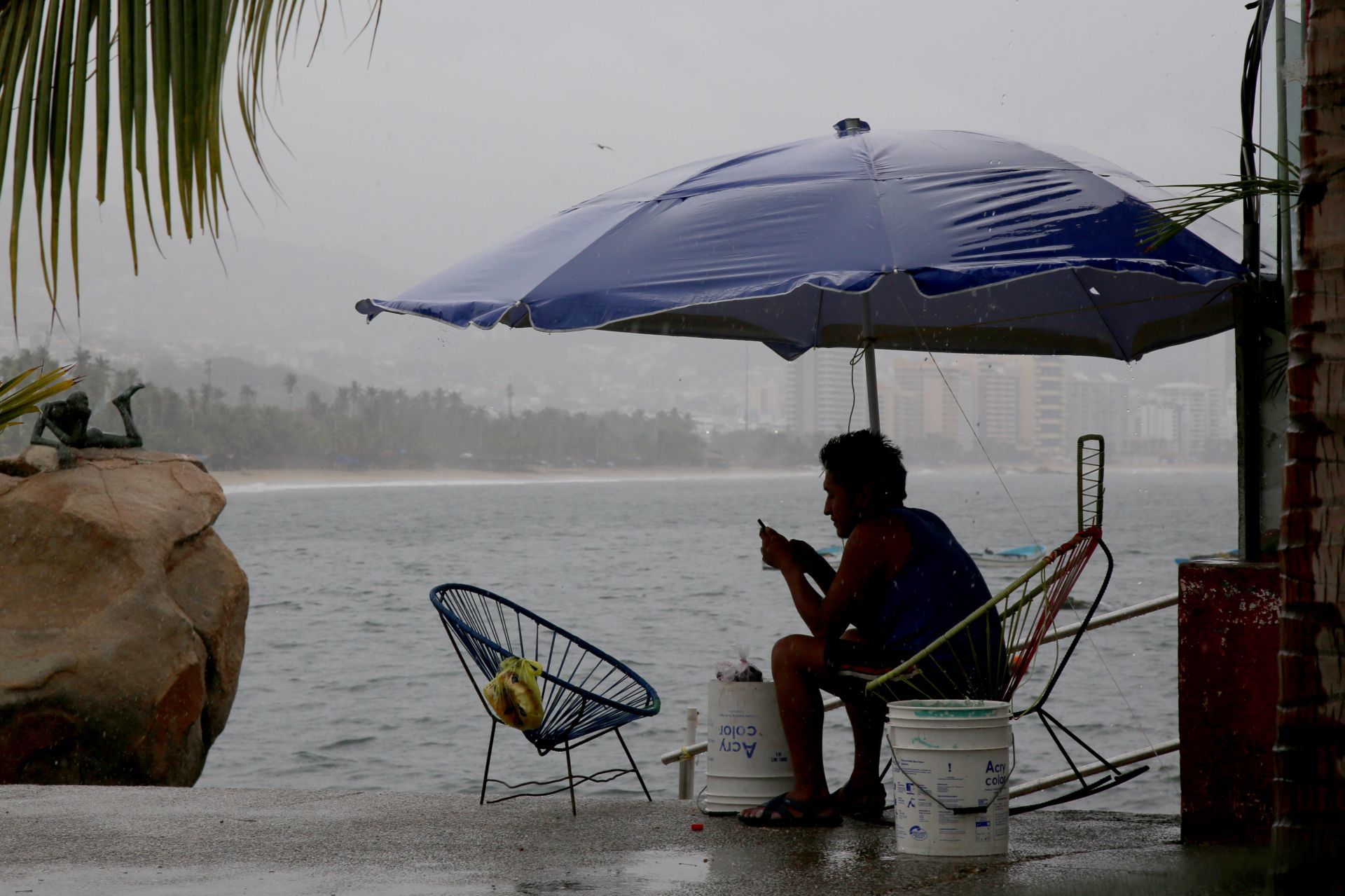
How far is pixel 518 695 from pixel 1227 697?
2125 millimetres

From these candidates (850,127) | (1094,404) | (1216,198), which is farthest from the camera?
(1094,404)

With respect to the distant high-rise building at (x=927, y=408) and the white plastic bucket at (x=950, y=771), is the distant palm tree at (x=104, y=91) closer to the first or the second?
the white plastic bucket at (x=950, y=771)

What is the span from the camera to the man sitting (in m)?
3.94

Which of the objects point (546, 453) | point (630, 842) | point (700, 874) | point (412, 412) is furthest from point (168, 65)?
point (546, 453)

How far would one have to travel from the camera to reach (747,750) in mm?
4309

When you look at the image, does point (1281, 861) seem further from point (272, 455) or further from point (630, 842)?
point (272, 455)

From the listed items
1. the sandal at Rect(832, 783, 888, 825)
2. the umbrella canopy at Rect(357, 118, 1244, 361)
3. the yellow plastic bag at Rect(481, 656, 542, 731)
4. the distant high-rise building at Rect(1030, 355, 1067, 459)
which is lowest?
the sandal at Rect(832, 783, 888, 825)

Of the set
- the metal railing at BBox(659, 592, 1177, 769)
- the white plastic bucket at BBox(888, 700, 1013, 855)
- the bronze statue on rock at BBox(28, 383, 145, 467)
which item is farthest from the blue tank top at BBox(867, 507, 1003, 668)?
the bronze statue on rock at BBox(28, 383, 145, 467)

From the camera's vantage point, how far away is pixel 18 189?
68.1 inches

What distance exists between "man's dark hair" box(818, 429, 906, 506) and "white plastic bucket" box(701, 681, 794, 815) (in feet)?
2.33

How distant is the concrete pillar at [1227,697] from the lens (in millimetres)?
3654

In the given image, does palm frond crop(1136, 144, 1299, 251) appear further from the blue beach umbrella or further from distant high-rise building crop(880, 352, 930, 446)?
distant high-rise building crop(880, 352, 930, 446)

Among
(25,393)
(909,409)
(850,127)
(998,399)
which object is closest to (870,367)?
(850,127)

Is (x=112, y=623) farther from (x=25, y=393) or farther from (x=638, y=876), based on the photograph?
(x=25, y=393)
